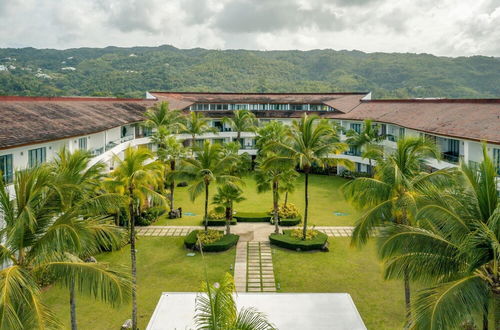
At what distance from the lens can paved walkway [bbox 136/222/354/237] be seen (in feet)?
113

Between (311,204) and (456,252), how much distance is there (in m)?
32.7

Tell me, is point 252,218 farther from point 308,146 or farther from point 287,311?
point 287,311

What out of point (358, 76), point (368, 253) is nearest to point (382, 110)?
point (368, 253)

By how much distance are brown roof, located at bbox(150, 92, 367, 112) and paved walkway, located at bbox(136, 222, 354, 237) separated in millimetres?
32137

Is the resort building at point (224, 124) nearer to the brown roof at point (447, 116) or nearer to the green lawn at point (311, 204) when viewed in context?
the brown roof at point (447, 116)

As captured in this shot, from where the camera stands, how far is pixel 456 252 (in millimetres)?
11570

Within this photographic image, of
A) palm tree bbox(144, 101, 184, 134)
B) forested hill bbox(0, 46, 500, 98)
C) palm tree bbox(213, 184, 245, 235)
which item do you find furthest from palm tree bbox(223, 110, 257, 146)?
forested hill bbox(0, 46, 500, 98)

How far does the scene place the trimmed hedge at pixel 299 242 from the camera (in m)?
30.6

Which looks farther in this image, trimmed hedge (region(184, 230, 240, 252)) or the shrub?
the shrub

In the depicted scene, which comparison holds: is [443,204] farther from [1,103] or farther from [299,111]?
→ [299,111]

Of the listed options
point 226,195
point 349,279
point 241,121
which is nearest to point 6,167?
point 226,195

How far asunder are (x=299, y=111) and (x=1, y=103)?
48548mm

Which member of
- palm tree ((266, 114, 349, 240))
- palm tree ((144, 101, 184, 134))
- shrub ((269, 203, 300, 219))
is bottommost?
shrub ((269, 203, 300, 219))

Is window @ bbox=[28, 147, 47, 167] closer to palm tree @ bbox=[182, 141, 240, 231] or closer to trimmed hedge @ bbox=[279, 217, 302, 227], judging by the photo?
palm tree @ bbox=[182, 141, 240, 231]
